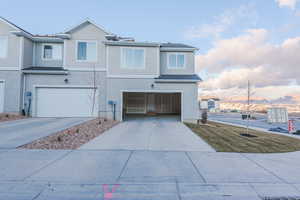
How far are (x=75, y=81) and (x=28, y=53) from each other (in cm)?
475

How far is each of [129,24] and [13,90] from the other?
1424 centimetres

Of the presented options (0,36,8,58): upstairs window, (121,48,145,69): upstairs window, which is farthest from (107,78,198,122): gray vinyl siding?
(0,36,8,58): upstairs window

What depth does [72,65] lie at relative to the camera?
12672 mm

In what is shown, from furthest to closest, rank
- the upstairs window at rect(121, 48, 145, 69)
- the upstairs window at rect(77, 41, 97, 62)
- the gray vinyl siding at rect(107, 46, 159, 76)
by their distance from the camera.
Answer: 1. the upstairs window at rect(77, 41, 97, 62)
2. the upstairs window at rect(121, 48, 145, 69)
3. the gray vinyl siding at rect(107, 46, 159, 76)

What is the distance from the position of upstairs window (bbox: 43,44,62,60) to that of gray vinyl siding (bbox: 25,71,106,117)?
215cm

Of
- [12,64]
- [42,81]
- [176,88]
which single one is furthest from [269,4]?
[12,64]

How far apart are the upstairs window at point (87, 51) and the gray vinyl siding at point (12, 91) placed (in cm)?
493

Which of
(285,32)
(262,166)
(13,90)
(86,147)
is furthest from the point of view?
(285,32)

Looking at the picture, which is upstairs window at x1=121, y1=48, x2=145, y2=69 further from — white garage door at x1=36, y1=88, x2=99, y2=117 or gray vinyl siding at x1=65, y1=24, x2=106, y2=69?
white garage door at x1=36, y1=88, x2=99, y2=117

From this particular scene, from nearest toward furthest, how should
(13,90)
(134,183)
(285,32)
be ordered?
(134,183), (13,90), (285,32)

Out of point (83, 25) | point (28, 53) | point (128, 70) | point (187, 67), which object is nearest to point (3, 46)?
point (28, 53)

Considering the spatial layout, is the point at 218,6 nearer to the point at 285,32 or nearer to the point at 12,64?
the point at 285,32

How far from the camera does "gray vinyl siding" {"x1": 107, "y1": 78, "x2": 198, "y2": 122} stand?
12445 mm

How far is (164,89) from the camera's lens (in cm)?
1265
